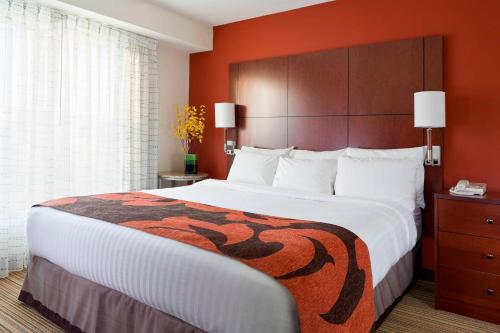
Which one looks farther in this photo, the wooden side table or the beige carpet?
the wooden side table

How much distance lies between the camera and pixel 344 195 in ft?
9.77

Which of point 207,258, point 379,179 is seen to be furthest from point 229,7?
point 207,258

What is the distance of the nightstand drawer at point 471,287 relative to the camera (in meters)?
2.42

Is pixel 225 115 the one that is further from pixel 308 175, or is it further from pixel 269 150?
pixel 308 175

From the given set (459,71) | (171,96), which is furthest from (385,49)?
(171,96)

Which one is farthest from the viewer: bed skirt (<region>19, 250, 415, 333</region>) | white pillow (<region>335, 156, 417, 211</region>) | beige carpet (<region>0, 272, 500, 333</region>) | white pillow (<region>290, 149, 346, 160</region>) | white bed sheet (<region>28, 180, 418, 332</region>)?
white pillow (<region>290, 149, 346, 160</region>)

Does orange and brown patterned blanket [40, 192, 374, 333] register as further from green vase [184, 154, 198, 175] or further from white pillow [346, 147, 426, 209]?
green vase [184, 154, 198, 175]

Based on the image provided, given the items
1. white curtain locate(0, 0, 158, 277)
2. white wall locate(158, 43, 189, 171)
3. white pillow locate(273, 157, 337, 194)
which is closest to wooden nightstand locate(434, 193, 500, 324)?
white pillow locate(273, 157, 337, 194)

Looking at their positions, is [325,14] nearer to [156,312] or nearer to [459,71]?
[459,71]

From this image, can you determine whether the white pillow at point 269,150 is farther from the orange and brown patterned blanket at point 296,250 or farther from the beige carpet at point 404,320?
the beige carpet at point 404,320

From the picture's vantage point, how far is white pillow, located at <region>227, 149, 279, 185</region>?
3592 mm

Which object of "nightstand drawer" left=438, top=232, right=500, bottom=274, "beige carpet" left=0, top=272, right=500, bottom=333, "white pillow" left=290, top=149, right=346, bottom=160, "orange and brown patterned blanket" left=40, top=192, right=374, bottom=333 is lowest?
"beige carpet" left=0, top=272, right=500, bottom=333

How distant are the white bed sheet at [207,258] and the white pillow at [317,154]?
0.65 meters

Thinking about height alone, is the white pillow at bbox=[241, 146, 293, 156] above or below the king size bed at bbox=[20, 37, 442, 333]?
above
